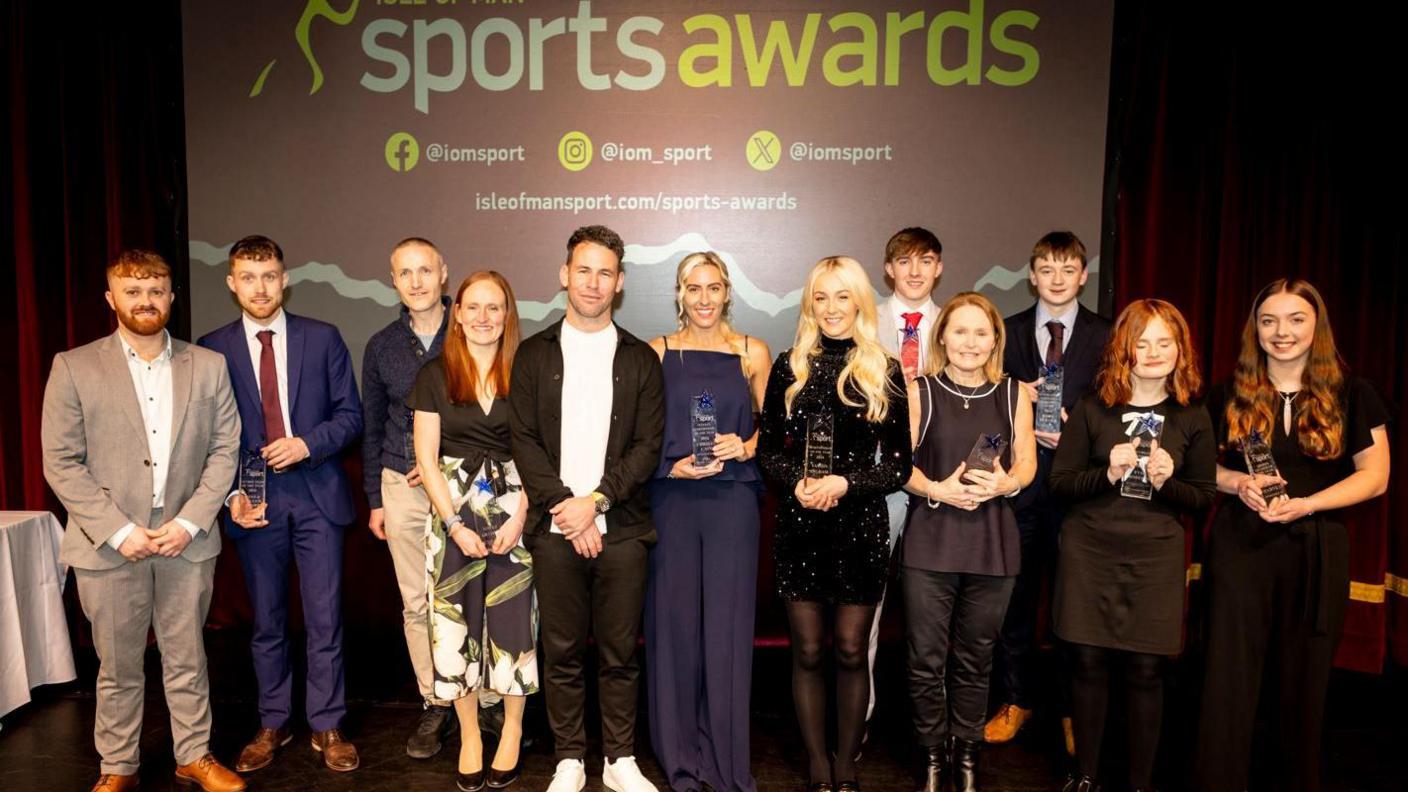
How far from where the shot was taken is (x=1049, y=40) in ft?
14.4

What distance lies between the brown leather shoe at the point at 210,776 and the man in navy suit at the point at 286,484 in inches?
5.5

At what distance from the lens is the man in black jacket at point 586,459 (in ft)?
9.35

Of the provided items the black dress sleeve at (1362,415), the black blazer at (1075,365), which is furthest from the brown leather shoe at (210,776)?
the black dress sleeve at (1362,415)

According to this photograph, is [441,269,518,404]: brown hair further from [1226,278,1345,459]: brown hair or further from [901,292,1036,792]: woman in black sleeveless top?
[1226,278,1345,459]: brown hair

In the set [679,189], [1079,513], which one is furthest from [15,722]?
[1079,513]

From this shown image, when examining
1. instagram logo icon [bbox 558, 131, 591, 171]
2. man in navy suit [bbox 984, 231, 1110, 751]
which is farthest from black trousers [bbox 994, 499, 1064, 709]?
instagram logo icon [bbox 558, 131, 591, 171]

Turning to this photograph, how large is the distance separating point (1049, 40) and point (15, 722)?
571 cm

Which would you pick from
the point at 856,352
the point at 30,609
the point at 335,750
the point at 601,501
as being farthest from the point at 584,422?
the point at 30,609

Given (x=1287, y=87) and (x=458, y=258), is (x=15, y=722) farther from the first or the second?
(x=1287, y=87)

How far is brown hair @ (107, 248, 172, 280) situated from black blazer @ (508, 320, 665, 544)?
4.13 ft

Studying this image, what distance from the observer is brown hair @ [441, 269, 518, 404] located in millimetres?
2945

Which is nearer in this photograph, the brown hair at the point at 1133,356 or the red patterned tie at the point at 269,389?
the brown hair at the point at 1133,356

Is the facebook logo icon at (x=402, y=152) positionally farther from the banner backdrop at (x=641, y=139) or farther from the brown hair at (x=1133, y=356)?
the brown hair at (x=1133, y=356)

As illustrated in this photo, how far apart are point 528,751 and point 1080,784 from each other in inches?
79.8
